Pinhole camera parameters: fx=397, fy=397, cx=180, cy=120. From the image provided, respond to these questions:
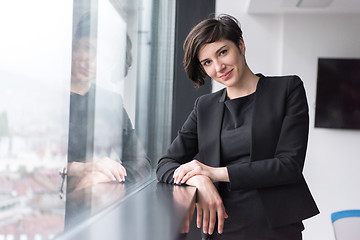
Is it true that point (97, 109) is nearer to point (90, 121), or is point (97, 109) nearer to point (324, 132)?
point (90, 121)

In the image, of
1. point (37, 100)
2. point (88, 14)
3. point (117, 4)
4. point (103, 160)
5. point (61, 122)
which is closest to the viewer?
point (37, 100)

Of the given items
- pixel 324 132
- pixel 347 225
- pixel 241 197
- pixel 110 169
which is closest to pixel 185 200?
pixel 110 169

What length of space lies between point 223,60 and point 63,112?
837 mm

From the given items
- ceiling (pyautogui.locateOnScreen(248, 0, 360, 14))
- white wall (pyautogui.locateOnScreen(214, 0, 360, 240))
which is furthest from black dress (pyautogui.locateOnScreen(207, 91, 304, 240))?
white wall (pyautogui.locateOnScreen(214, 0, 360, 240))

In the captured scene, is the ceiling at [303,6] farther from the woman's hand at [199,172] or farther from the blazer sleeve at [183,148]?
the woman's hand at [199,172]

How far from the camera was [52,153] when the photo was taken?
777 mm

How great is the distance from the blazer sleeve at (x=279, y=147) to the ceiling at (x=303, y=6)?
6.46 ft

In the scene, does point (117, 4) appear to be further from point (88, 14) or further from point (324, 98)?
point (324, 98)

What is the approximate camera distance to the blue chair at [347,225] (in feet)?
5.55

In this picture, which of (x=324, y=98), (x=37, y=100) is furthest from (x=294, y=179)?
(x=324, y=98)

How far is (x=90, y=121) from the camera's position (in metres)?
1.05

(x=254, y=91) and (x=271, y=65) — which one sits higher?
(x=271, y=65)

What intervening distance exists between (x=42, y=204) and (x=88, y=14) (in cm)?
49

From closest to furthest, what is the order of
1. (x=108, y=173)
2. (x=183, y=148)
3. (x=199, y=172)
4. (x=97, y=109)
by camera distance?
(x=97, y=109), (x=108, y=173), (x=199, y=172), (x=183, y=148)
